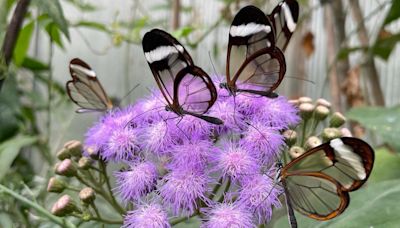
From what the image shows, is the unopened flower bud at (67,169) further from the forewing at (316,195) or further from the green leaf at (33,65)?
the green leaf at (33,65)

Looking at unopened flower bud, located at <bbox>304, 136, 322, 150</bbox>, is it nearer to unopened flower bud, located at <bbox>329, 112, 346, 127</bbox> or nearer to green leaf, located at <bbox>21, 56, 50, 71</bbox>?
unopened flower bud, located at <bbox>329, 112, 346, 127</bbox>

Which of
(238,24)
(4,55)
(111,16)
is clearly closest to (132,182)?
(238,24)

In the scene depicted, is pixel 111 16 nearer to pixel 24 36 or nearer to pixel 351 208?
pixel 24 36

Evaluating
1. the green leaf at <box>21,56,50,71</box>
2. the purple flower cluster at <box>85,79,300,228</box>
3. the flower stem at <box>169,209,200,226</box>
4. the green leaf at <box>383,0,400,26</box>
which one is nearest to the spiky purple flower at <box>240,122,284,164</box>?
the purple flower cluster at <box>85,79,300,228</box>

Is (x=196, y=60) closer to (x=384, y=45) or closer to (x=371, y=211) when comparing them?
(x=384, y=45)

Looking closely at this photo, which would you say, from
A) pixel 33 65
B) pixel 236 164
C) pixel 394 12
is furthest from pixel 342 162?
pixel 33 65

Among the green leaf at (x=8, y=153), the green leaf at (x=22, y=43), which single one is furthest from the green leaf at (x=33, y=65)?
the green leaf at (x=8, y=153)
